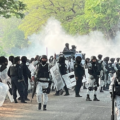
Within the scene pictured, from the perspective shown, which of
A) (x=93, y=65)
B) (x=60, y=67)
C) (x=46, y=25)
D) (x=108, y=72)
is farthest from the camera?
(x=46, y=25)

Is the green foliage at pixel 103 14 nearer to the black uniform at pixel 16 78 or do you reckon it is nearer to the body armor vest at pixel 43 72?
the black uniform at pixel 16 78

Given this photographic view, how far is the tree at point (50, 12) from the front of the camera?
1841 inches

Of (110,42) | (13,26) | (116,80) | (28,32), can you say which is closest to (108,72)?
(116,80)

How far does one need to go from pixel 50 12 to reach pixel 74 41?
17.7 feet

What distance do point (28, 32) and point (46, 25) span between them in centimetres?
281

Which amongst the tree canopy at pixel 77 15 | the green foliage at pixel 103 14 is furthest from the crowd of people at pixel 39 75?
the tree canopy at pixel 77 15

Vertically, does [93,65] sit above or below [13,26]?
below

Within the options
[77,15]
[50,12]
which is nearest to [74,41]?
[77,15]

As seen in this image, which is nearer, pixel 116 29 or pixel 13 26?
pixel 116 29

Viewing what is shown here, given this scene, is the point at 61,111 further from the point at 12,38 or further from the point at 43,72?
the point at 12,38

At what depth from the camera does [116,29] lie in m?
43.2

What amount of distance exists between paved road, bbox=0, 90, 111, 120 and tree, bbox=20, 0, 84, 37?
32743 millimetres

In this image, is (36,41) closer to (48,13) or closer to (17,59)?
(48,13)

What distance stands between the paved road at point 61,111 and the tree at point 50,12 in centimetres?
3274
